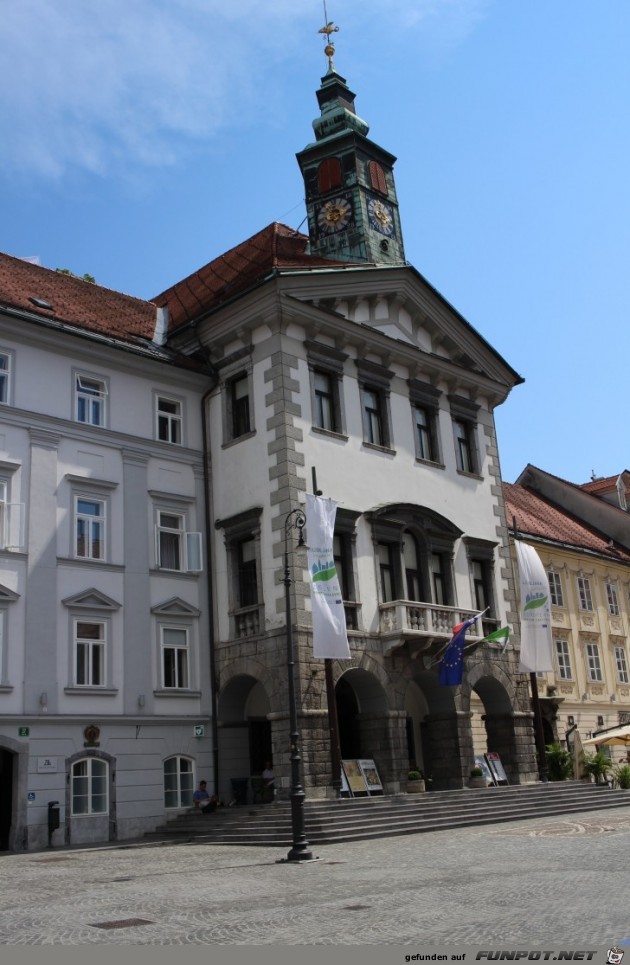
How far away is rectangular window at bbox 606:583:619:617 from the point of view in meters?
47.6

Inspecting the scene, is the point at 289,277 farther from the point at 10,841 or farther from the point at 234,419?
the point at 10,841

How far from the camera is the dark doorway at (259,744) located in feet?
96.5

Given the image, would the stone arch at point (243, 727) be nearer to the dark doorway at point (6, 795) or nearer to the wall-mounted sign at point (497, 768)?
the dark doorway at point (6, 795)

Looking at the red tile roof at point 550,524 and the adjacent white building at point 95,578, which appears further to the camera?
the red tile roof at point 550,524

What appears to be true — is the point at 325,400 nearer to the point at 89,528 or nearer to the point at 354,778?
the point at 89,528

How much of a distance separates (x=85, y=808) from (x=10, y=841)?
2042 millimetres

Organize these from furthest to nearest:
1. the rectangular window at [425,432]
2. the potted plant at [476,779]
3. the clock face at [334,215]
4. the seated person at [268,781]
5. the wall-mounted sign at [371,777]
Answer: the clock face at [334,215] → the rectangular window at [425,432] → the potted plant at [476,779] → the wall-mounted sign at [371,777] → the seated person at [268,781]

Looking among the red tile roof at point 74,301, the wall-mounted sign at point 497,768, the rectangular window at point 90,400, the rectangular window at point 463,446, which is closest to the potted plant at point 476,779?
the wall-mounted sign at point 497,768

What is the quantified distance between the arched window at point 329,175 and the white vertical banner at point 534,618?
48.9 ft

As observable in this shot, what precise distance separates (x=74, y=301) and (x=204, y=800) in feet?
52.1

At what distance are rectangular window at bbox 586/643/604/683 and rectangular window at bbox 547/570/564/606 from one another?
2612 mm

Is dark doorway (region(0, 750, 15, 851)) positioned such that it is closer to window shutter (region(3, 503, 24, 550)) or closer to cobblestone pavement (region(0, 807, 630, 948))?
cobblestone pavement (region(0, 807, 630, 948))

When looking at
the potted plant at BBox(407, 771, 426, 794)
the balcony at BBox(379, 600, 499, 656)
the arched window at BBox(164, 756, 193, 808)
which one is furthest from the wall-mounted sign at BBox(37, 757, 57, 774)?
the potted plant at BBox(407, 771, 426, 794)

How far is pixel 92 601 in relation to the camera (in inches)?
1056
